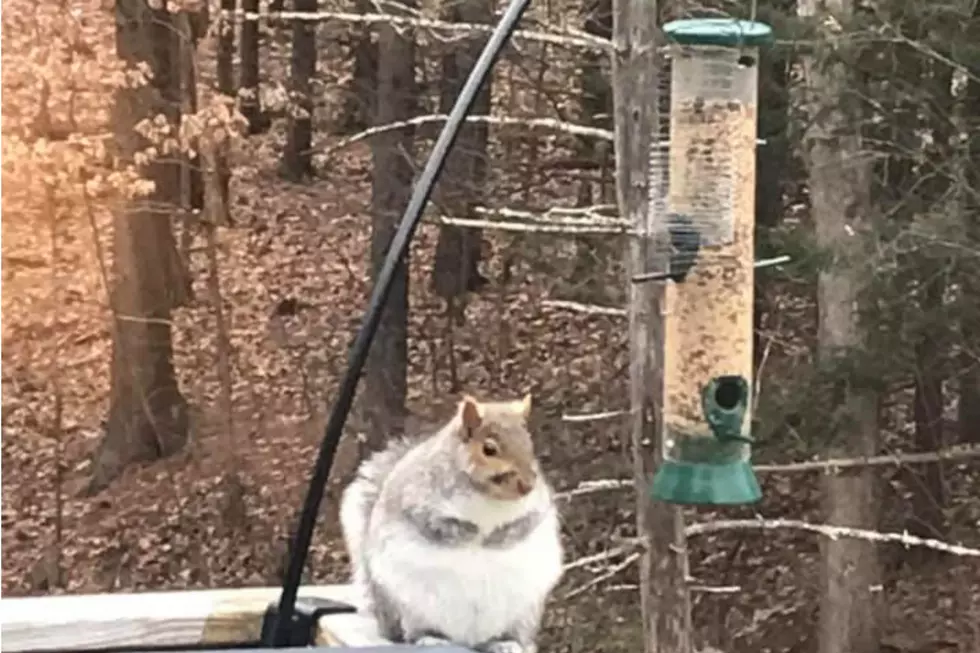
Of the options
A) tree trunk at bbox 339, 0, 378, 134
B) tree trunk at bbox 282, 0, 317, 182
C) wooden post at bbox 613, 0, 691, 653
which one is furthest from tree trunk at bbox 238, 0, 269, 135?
wooden post at bbox 613, 0, 691, 653

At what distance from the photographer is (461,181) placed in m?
6.65

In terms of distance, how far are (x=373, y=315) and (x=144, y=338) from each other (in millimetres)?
5243

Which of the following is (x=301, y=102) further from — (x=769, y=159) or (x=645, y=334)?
(x=645, y=334)

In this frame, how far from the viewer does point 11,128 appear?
241 inches

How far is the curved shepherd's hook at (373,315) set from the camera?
1.72 metres

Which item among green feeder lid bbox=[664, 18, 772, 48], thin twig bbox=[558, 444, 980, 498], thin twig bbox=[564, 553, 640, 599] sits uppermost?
green feeder lid bbox=[664, 18, 772, 48]

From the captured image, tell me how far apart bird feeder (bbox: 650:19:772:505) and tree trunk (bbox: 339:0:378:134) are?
14.9 ft

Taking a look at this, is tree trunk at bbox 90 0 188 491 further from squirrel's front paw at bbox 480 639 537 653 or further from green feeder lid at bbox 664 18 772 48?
squirrel's front paw at bbox 480 639 537 653

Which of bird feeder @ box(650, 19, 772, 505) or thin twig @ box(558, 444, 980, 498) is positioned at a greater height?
bird feeder @ box(650, 19, 772, 505)

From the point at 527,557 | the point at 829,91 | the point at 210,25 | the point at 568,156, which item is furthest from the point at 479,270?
the point at 527,557

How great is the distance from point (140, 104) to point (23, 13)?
1.70ft

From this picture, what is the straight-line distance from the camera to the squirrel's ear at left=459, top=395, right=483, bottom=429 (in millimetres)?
2078

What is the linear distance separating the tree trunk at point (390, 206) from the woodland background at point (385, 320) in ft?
0.05

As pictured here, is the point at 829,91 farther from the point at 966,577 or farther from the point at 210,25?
the point at 210,25
